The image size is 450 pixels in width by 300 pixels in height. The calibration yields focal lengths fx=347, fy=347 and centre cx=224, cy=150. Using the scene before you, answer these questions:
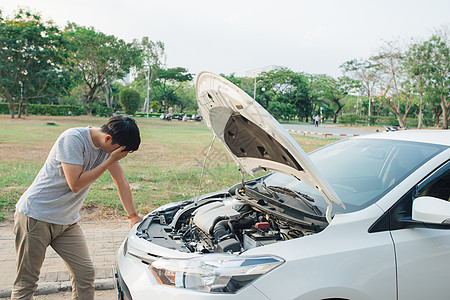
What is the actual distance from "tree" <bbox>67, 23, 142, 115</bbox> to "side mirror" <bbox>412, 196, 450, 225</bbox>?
4077cm

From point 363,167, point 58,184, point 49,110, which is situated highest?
point 49,110

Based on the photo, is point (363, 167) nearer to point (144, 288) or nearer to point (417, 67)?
point (144, 288)

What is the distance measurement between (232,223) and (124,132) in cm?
107

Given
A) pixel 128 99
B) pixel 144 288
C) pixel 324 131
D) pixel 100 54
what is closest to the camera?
pixel 144 288

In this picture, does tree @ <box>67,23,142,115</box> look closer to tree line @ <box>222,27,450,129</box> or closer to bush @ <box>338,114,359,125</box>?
tree line @ <box>222,27,450,129</box>

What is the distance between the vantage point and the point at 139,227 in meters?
2.82

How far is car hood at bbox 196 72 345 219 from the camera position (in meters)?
2.11

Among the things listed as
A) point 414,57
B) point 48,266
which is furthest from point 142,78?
point 48,266

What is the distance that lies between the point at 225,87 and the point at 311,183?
0.89 meters

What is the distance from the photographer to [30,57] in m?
29.0

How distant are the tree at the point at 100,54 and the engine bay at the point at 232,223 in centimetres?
3929

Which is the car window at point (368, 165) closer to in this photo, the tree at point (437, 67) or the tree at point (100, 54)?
the tree at point (437, 67)

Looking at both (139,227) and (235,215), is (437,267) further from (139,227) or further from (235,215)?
(139,227)

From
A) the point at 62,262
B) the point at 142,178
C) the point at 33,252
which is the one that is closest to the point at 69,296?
the point at 62,262
